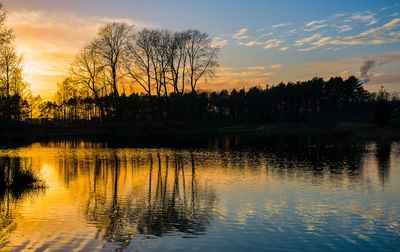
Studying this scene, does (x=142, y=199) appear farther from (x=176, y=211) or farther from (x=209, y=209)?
(x=209, y=209)

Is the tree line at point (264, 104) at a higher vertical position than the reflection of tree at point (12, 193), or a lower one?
higher

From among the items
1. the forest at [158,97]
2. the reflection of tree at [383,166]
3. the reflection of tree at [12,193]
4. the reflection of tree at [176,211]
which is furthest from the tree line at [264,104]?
the reflection of tree at [176,211]

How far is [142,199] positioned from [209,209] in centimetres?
380

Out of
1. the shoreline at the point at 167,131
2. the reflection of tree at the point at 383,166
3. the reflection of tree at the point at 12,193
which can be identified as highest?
the shoreline at the point at 167,131

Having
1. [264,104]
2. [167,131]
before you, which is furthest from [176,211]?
[264,104]

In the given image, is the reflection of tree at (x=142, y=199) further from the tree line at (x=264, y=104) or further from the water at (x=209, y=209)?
the tree line at (x=264, y=104)

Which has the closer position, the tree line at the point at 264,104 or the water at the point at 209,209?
the water at the point at 209,209

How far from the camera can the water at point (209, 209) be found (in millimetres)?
11195

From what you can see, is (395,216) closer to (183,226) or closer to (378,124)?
(183,226)

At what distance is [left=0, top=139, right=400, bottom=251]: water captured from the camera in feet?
36.7

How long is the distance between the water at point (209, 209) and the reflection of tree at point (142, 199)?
0.04 m

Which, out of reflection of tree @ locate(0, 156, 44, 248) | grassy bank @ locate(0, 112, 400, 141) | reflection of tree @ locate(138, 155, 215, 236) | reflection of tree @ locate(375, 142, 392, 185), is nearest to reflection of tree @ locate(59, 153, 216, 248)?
reflection of tree @ locate(138, 155, 215, 236)

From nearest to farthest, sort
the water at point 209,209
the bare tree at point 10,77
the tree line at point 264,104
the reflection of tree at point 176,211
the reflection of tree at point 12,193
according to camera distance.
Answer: the water at point 209,209 → the reflection of tree at point 176,211 → the reflection of tree at point 12,193 → the bare tree at point 10,77 → the tree line at point 264,104

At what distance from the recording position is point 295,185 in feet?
66.6
